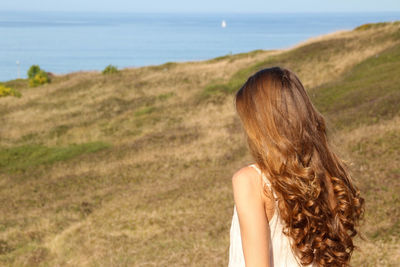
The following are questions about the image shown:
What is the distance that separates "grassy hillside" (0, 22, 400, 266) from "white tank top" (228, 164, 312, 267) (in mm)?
800

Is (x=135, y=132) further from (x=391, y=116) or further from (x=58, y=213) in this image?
(x=391, y=116)

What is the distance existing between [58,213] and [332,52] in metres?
29.8

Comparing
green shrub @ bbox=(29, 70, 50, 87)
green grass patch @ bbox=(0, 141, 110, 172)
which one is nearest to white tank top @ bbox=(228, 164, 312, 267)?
green grass patch @ bbox=(0, 141, 110, 172)

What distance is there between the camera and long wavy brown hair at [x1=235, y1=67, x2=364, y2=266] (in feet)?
9.20

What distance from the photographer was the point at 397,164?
13.2 meters

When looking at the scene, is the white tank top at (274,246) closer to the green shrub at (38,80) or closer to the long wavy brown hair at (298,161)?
the long wavy brown hair at (298,161)

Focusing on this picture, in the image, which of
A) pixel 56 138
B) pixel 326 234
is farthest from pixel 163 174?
pixel 326 234

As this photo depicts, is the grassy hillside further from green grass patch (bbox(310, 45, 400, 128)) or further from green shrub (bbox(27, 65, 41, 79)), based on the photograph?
green shrub (bbox(27, 65, 41, 79))

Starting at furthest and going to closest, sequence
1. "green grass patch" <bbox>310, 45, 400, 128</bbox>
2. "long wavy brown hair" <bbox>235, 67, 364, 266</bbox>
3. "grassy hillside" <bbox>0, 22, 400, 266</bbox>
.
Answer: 1. "green grass patch" <bbox>310, 45, 400, 128</bbox>
2. "grassy hillside" <bbox>0, 22, 400, 266</bbox>
3. "long wavy brown hair" <bbox>235, 67, 364, 266</bbox>

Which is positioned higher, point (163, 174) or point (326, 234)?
point (326, 234)

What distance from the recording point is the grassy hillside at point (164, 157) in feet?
38.2

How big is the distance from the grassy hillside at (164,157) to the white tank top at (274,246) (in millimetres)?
800

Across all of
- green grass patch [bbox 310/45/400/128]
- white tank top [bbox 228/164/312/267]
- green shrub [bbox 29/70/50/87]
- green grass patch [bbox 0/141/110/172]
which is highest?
green shrub [bbox 29/70/50/87]

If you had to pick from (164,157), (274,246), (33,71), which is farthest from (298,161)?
(33,71)
